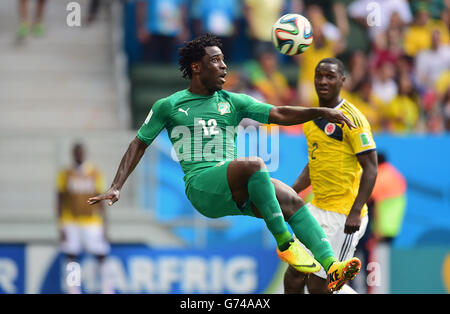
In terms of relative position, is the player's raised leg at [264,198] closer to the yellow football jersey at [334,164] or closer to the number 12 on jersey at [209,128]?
the number 12 on jersey at [209,128]

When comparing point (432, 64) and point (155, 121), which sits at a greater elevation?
point (432, 64)

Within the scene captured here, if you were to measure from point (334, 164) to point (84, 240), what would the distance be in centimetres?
536

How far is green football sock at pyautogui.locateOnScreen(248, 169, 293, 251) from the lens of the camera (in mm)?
7062

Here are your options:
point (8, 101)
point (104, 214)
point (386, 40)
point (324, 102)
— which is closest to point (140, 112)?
point (8, 101)

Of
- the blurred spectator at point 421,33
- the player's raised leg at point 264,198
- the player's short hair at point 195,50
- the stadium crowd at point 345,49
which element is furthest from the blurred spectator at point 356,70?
the player's raised leg at point 264,198

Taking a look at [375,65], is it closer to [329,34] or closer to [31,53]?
[329,34]

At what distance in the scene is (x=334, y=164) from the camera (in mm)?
8109

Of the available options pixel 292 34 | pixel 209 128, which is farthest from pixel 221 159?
pixel 292 34

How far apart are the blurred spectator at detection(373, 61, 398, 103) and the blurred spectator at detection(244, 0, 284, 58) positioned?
6.13ft

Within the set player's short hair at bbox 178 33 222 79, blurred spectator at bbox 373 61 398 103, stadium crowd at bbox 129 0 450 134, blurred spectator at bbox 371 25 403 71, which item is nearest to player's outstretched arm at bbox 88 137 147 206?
player's short hair at bbox 178 33 222 79

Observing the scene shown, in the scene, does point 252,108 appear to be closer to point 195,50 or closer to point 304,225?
point 195,50

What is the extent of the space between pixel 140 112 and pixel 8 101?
2123 mm

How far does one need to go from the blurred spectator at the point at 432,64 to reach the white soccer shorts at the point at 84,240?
5997 millimetres
